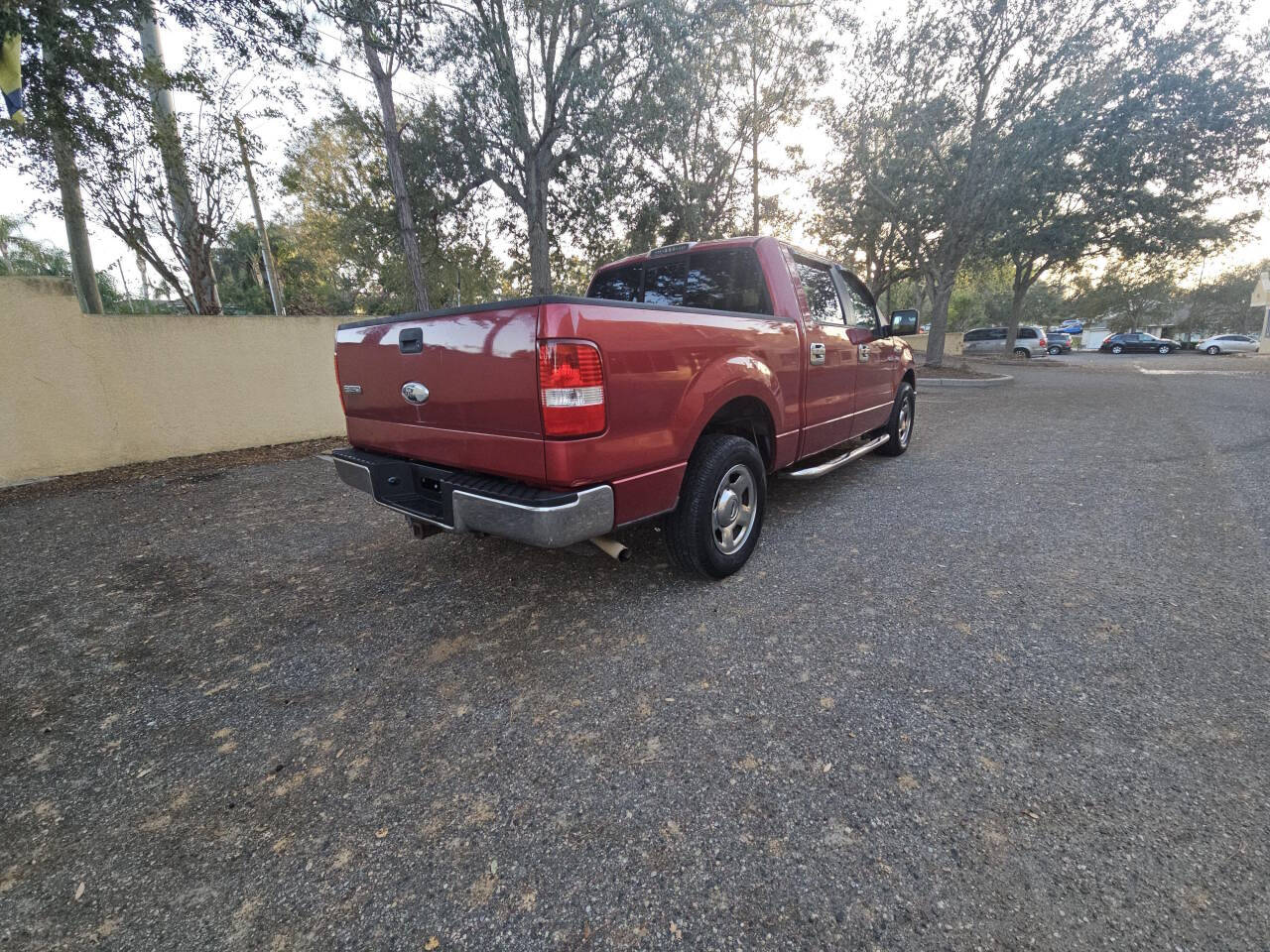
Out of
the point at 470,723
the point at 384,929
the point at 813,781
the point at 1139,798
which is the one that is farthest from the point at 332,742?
the point at 1139,798

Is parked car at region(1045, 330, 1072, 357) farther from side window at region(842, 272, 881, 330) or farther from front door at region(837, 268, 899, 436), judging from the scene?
side window at region(842, 272, 881, 330)

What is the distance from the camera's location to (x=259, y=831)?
1.65 metres

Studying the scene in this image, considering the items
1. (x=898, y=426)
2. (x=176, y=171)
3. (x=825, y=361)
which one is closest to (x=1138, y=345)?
(x=898, y=426)

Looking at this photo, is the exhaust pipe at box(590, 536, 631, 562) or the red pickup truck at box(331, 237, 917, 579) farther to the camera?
the exhaust pipe at box(590, 536, 631, 562)

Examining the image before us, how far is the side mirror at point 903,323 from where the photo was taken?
4.85 m

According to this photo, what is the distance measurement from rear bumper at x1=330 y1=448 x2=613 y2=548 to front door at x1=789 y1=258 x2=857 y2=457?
2.08 m

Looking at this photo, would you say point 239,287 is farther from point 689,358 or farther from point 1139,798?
point 1139,798

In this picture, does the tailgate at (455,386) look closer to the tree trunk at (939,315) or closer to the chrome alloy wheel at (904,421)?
the chrome alloy wheel at (904,421)

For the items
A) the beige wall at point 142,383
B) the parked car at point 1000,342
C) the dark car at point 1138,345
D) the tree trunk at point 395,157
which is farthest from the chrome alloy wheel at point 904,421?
the dark car at point 1138,345

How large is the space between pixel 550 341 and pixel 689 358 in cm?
80

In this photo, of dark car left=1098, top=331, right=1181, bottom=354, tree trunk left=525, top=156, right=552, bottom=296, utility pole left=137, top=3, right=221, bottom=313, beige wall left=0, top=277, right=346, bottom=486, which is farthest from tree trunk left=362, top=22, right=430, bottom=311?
dark car left=1098, top=331, right=1181, bottom=354

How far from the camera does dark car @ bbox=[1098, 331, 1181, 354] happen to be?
34281mm

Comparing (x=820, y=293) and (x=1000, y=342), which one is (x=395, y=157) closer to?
(x=820, y=293)

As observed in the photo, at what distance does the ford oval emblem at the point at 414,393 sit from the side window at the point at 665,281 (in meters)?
→ 1.85
